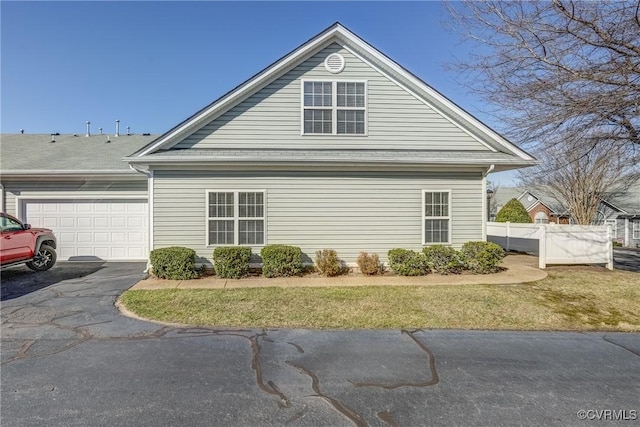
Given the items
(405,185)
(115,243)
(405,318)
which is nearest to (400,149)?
(405,185)

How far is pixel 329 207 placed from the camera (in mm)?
10305

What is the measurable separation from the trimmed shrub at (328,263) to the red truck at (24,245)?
8.08m

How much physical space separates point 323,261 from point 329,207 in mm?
1654

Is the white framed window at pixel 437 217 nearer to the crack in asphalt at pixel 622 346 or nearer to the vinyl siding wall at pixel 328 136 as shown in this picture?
the vinyl siding wall at pixel 328 136

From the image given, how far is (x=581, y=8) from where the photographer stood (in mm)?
7387

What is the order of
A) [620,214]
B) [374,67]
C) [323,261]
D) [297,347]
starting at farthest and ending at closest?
[620,214], [374,67], [323,261], [297,347]

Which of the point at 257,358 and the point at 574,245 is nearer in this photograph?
the point at 257,358

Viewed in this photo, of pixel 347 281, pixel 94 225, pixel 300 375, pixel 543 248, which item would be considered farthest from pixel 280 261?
pixel 543 248

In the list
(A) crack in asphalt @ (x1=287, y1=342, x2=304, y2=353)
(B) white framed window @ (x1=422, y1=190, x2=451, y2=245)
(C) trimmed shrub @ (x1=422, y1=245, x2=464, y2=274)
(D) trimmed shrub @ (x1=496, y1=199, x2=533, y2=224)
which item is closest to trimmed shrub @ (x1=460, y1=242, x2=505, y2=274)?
(C) trimmed shrub @ (x1=422, y1=245, x2=464, y2=274)

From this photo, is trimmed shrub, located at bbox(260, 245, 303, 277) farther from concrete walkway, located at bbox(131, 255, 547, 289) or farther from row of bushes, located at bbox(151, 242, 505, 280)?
concrete walkway, located at bbox(131, 255, 547, 289)

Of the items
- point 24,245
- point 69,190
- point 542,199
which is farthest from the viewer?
point 542,199

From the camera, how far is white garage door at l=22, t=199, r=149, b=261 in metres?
12.0

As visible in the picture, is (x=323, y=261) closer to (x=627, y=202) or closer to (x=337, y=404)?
(x=337, y=404)

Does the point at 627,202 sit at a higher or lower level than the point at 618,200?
lower
